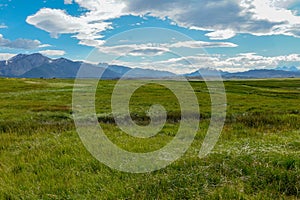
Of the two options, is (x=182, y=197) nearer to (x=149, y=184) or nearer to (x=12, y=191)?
(x=149, y=184)

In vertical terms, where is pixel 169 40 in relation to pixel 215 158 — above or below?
above

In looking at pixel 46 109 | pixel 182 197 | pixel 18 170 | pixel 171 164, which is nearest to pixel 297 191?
pixel 182 197

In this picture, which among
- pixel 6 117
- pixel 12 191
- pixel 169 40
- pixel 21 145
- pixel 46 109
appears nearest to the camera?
pixel 12 191

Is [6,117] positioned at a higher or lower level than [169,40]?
lower

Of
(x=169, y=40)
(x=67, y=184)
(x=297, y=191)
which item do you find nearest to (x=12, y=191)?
(x=67, y=184)

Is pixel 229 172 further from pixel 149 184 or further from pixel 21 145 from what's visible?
pixel 21 145

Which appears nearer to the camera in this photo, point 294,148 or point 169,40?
point 294,148

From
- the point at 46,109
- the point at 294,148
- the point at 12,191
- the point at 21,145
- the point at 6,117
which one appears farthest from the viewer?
the point at 46,109

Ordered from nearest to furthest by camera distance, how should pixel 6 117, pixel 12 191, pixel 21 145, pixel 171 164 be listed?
pixel 12 191 → pixel 171 164 → pixel 21 145 → pixel 6 117

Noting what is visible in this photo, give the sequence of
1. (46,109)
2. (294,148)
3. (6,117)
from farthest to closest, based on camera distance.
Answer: (46,109)
(6,117)
(294,148)

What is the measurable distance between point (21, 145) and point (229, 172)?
32.5 ft

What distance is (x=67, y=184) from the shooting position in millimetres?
8094

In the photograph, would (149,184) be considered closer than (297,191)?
No

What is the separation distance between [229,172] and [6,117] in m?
25.7
